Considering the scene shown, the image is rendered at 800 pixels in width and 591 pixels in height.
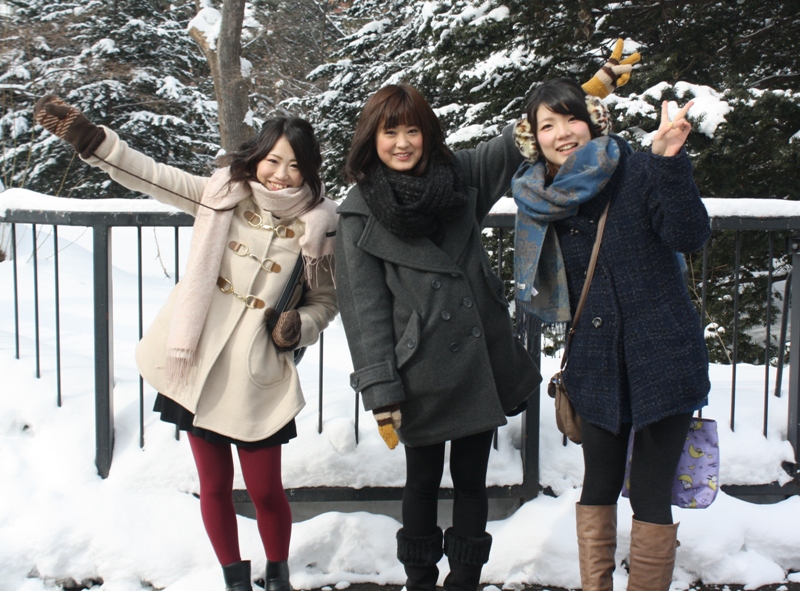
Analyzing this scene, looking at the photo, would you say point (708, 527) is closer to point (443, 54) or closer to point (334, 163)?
point (443, 54)

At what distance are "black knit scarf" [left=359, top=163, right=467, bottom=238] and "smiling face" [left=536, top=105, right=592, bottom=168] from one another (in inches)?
12.4

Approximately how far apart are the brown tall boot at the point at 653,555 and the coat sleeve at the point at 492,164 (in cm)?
123

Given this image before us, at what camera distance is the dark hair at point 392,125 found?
207 cm

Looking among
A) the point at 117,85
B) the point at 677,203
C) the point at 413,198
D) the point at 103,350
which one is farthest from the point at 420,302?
the point at 117,85

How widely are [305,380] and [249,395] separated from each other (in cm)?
114

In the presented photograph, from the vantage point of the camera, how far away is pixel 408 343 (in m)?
2.05

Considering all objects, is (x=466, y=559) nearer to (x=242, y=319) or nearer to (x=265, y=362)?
(x=265, y=362)

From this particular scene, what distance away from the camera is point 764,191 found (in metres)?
6.65

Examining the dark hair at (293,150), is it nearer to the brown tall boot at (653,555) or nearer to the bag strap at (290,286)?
the bag strap at (290,286)

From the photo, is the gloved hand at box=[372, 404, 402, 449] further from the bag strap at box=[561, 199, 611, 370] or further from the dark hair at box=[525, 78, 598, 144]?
the dark hair at box=[525, 78, 598, 144]

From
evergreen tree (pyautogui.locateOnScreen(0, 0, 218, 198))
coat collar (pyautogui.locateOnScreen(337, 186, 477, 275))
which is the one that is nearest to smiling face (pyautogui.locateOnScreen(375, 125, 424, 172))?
coat collar (pyautogui.locateOnScreen(337, 186, 477, 275))

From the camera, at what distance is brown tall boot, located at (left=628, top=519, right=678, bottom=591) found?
6.47 feet

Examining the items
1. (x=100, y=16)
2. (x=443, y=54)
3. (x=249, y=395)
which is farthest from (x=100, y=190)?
(x=249, y=395)

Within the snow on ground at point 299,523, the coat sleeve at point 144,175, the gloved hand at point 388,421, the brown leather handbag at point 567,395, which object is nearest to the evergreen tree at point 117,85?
the snow on ground at point 299,523
